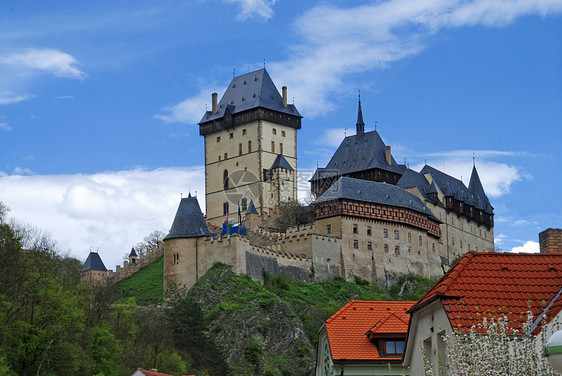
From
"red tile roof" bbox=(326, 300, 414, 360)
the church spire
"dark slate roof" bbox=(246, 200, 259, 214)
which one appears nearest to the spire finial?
the church spire

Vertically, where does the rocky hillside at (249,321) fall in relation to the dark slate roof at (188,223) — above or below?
below

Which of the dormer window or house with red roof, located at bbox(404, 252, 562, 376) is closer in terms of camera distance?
house with red roof, located at bbox(404, 252, 562, 376)

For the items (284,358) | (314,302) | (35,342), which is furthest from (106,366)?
(314,302)

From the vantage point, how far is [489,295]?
1459cm

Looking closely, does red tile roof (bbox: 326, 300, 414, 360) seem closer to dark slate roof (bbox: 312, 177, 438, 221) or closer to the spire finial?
dark slate roof (bbox: 312, 177, 438, 221)

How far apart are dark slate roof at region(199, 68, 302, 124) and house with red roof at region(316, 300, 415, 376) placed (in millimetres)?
80091

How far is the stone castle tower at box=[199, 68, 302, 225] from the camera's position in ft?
336

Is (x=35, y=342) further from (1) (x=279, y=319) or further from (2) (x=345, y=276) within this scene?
(2) (x=345, y=276)

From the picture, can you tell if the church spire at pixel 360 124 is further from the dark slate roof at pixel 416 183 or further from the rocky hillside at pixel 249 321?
the rocky hillside at pixel 249 321

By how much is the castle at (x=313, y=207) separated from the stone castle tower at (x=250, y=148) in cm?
11

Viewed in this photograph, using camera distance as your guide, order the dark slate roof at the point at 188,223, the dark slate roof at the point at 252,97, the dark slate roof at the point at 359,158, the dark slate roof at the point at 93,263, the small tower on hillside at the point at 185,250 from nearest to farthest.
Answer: the small tower on hillside at the point at 185,250
the dark slate roof at the point at 188,223
the dark slate roof at the point at 93,263
the dark slate roof at the point at 359,158
the dark slate roof at the point at 252,97

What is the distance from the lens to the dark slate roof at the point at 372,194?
88.2 meters

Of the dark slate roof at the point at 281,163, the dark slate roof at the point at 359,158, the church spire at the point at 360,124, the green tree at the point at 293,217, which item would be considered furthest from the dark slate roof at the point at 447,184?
the green tree at the point at 293,217

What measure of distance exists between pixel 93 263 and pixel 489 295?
289 ft
